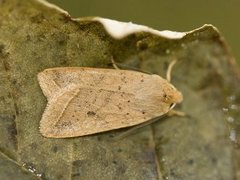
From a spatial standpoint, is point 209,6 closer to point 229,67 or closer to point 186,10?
point 186,10

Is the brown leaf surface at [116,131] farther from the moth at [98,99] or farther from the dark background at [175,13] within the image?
the dark background at [175,13]

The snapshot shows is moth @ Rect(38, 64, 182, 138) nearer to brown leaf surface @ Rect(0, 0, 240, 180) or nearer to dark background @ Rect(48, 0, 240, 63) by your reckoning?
brown leaf surface @ Rect(0, 0, 240, 180)

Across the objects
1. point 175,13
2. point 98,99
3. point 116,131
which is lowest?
point 116,131

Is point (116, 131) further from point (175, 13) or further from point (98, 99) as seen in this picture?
point (175, 13)

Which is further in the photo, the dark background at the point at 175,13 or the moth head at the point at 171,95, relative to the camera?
the dark background at the point at 175,13

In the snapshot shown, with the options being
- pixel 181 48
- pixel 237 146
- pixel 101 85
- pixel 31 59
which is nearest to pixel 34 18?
pixel 31 59

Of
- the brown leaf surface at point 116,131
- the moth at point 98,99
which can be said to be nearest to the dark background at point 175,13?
the brown leaf surface at point 116,131

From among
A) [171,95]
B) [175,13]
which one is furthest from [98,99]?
[175,13]
